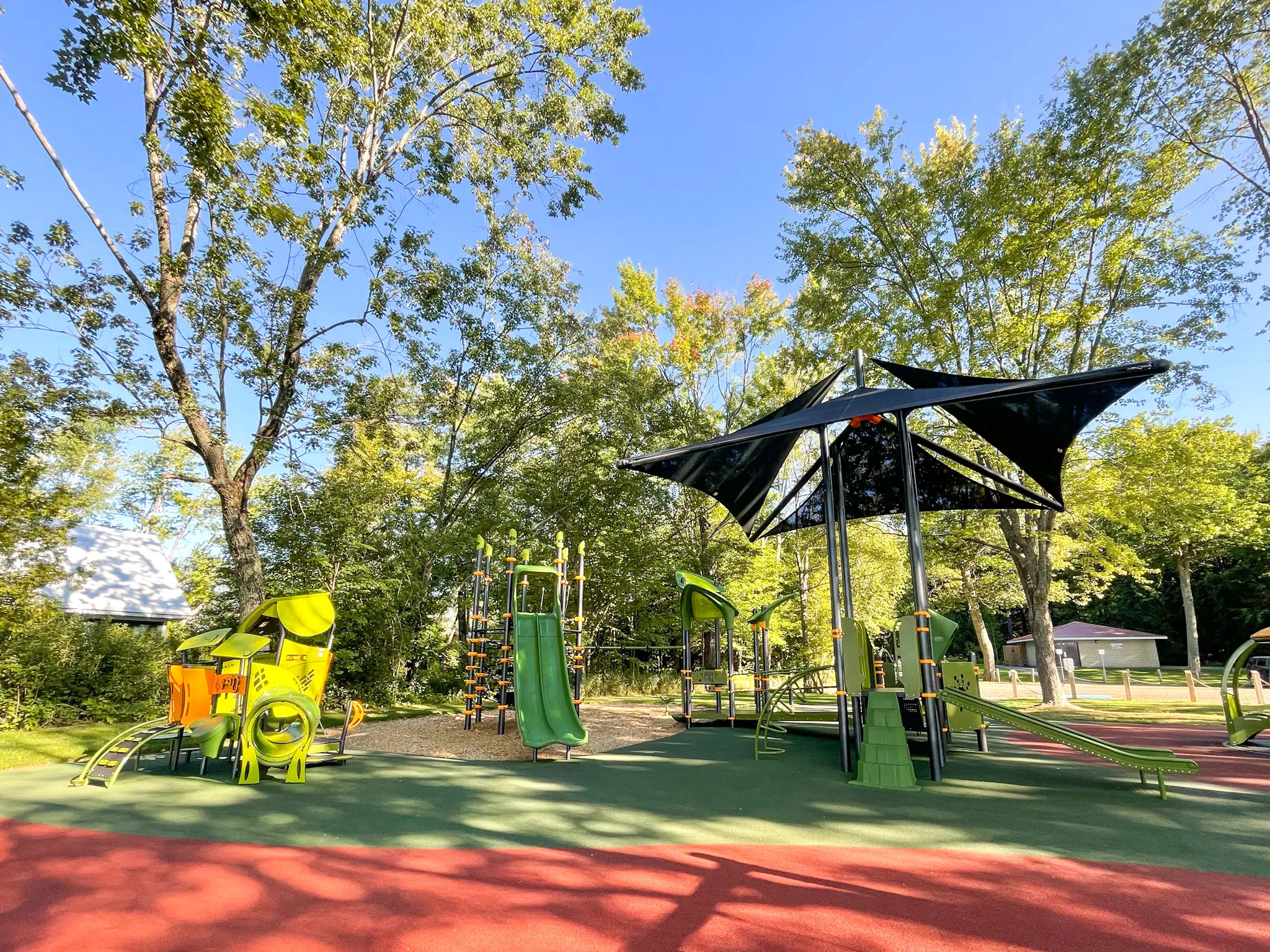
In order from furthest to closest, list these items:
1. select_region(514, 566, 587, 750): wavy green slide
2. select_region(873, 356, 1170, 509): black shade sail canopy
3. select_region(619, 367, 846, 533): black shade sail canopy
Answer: select_region(619, 367, 846, 533): black shade sail canopy
select_region(514, 566, 587, 750): wavy green slide
select_region(873, 356, 1170, 509): black shade sail canopy

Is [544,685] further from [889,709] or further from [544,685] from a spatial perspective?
[889,709]

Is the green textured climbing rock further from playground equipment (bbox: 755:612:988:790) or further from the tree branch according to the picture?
the tree branch

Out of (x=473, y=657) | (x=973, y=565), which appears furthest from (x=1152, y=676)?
(x=473, y=657)

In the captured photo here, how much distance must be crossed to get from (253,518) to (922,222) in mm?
16600

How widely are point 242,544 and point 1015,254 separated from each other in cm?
1480

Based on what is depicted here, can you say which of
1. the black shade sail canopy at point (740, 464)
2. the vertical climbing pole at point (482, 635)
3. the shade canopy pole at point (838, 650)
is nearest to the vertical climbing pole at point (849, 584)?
the shade canopy pole at point (838, 650)

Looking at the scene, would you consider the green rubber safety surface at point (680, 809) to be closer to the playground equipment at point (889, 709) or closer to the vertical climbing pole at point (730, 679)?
the playground equipment at point (889, 709)

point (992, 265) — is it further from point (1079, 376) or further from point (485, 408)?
point (485, 408)

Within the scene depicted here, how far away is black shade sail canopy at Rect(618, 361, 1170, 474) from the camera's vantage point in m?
5.17

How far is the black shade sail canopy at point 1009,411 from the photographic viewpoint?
517 centimetres

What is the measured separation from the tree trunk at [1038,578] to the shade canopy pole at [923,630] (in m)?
7.85

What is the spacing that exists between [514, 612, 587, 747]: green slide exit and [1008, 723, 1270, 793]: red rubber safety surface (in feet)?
19.4

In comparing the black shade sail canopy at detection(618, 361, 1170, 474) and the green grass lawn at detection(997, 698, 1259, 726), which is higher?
the black shade sail canopy at detection(618, 361, 1170, 474)

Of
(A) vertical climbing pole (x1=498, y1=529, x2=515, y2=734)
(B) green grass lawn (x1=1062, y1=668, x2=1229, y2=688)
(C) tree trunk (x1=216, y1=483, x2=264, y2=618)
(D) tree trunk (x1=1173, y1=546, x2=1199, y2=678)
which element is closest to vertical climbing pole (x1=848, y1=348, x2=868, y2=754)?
(A) vertical climbing pole (x1=498, y1=529, x2=515, y2=734)
